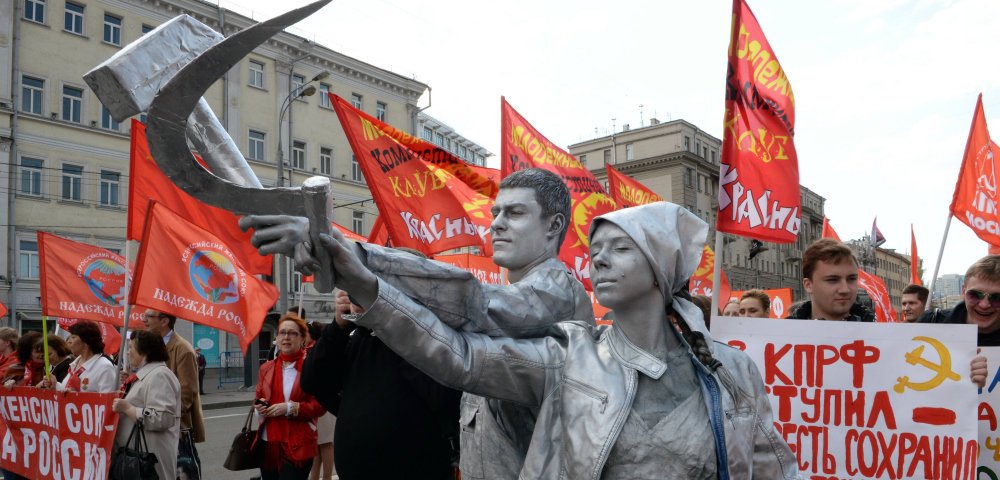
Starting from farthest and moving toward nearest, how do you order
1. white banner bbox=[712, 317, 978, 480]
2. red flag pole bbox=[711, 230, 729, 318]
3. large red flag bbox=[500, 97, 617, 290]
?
1. large red flag bbox=[500, 97, 617, 290]
2. red flag pole bbox=[711, 230, 729, 318]
3. white banner bbox=[712, 317, 978, 480]

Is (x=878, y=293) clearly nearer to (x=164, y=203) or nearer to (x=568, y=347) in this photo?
(x=164, y=203)

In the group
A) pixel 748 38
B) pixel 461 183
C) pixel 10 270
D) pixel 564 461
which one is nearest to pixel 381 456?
pixel 564 461

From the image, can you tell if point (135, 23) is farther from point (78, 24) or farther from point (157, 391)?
point (157, 391)

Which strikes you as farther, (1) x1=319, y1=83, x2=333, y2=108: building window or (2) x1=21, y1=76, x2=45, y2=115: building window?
(1) x1=319, y1=83, x2=333, y2=108: building window

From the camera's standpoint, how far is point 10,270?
23.6m

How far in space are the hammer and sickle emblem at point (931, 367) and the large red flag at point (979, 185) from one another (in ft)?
9.56

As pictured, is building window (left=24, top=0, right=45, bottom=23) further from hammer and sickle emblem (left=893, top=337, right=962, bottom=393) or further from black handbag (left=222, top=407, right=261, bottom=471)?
hammer and sickle emblem (left=893, top=337, right=962, bottom=393)

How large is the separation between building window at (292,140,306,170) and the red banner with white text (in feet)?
88.4

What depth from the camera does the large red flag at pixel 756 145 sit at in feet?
15.2

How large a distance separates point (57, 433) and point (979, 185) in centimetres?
768

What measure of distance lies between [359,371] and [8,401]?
14.4 feet

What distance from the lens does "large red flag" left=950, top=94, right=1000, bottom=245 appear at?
5.98 meters

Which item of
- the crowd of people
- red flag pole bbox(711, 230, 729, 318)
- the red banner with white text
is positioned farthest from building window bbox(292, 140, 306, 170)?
the crowd of people

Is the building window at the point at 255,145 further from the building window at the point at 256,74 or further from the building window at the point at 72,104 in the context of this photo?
the building window at the point at 72,104
